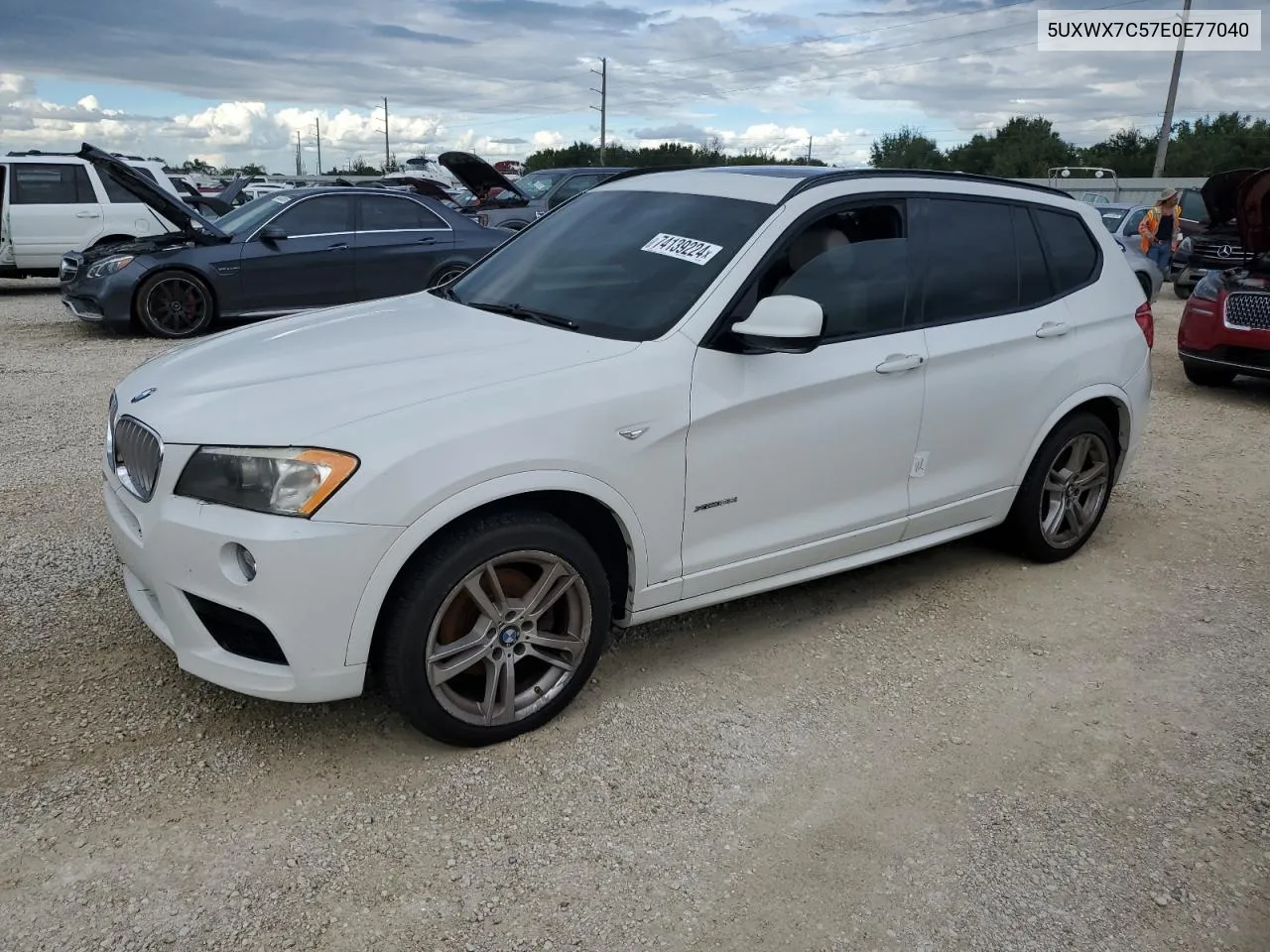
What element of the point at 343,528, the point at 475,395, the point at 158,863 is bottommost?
the point at 158,863

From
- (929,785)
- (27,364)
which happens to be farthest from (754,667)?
(27,364)

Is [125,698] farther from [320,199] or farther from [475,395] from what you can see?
[320,199]

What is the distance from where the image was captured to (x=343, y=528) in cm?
281

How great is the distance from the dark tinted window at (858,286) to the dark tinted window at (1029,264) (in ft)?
2.57

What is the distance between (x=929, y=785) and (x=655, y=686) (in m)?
1.01

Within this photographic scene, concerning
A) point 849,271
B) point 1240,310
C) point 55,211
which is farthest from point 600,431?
point 55,211

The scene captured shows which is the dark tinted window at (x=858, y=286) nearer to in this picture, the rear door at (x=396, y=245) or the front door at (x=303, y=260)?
the rear door at (x=396, y=245)

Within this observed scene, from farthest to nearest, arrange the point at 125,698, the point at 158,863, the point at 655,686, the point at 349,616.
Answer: the point at 655,686
the point at 125,698
the point at 349,616
the point at 158,863

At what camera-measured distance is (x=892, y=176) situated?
4160 millimetres

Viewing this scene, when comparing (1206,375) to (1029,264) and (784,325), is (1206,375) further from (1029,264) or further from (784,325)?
(784,325)

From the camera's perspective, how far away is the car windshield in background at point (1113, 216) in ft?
→ 60.0

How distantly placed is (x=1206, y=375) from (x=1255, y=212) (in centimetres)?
148

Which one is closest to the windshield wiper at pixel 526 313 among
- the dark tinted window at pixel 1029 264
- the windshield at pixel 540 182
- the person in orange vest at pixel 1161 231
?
the dark tinted window at pixel 1029 264

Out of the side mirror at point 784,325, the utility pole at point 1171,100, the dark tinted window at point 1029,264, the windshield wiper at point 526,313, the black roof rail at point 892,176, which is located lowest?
the windshield wiper at point 526,313
